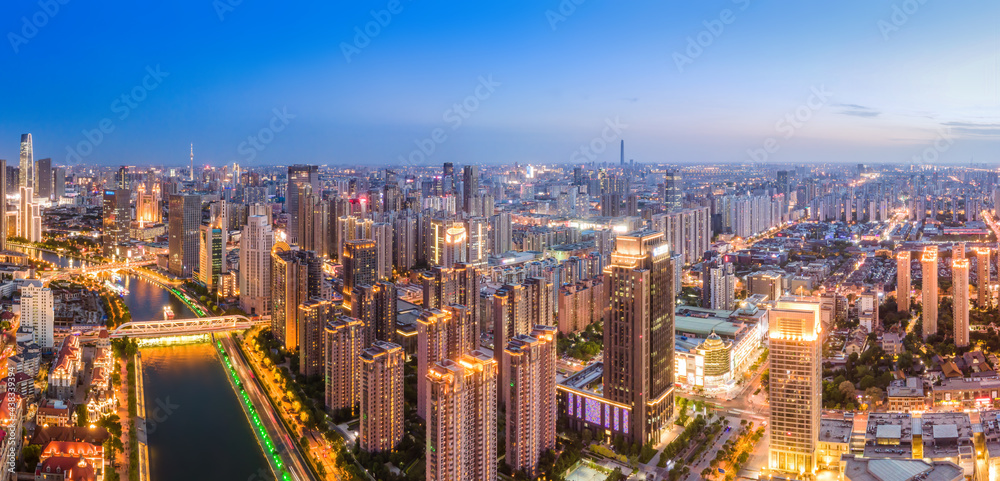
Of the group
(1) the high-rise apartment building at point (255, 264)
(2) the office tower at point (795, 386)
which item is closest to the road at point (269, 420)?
(1) the high-rise apartment building at point (255, 264)

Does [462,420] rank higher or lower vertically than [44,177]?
lower

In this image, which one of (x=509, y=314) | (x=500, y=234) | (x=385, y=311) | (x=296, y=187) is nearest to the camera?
(x=509, y=314)

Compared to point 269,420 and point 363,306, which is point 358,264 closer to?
point 363,306

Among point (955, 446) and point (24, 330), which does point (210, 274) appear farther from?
point (955, 446)

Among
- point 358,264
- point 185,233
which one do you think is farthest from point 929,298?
point 185,233

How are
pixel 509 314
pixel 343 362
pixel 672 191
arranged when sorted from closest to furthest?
pixel 343 362
pixel 509 314
pixel 672 191

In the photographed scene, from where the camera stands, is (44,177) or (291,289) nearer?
(291,289)

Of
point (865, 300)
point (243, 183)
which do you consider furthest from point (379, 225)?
point (243, 183)
